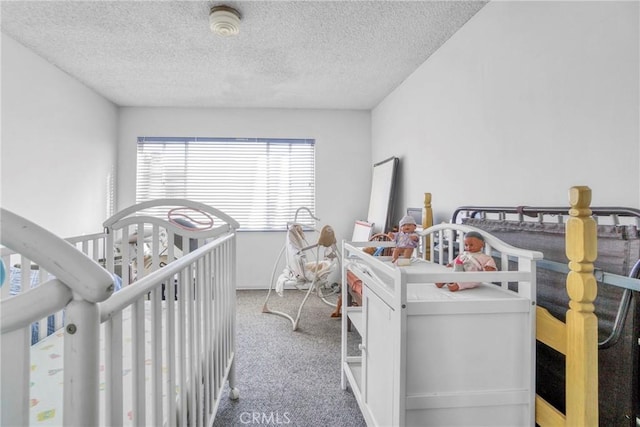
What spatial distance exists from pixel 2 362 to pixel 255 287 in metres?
3.46

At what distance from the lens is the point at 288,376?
1.89 metres

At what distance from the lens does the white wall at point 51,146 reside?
2.13 meters

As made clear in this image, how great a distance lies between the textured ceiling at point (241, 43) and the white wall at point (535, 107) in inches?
11.6

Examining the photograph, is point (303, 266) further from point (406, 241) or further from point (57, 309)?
point (57, 309)

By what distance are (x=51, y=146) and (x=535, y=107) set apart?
128 inches

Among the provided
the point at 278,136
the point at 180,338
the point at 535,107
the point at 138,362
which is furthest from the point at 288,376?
the point at 278,136

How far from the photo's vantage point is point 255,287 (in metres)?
3.75

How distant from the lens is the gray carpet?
155 centimetres

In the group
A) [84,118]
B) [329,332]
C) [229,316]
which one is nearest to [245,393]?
[229,316]

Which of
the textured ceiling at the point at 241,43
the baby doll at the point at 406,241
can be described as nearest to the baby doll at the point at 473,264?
the baby doll at the point at 406,241

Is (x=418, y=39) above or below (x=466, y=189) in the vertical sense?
above

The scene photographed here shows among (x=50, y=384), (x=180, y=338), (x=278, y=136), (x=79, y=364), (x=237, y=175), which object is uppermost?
(x=278, y=136)

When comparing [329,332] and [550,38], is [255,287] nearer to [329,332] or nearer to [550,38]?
[329,332]

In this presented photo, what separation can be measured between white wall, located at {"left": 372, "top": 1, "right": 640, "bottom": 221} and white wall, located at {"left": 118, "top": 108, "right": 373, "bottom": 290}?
1420 millimetres
